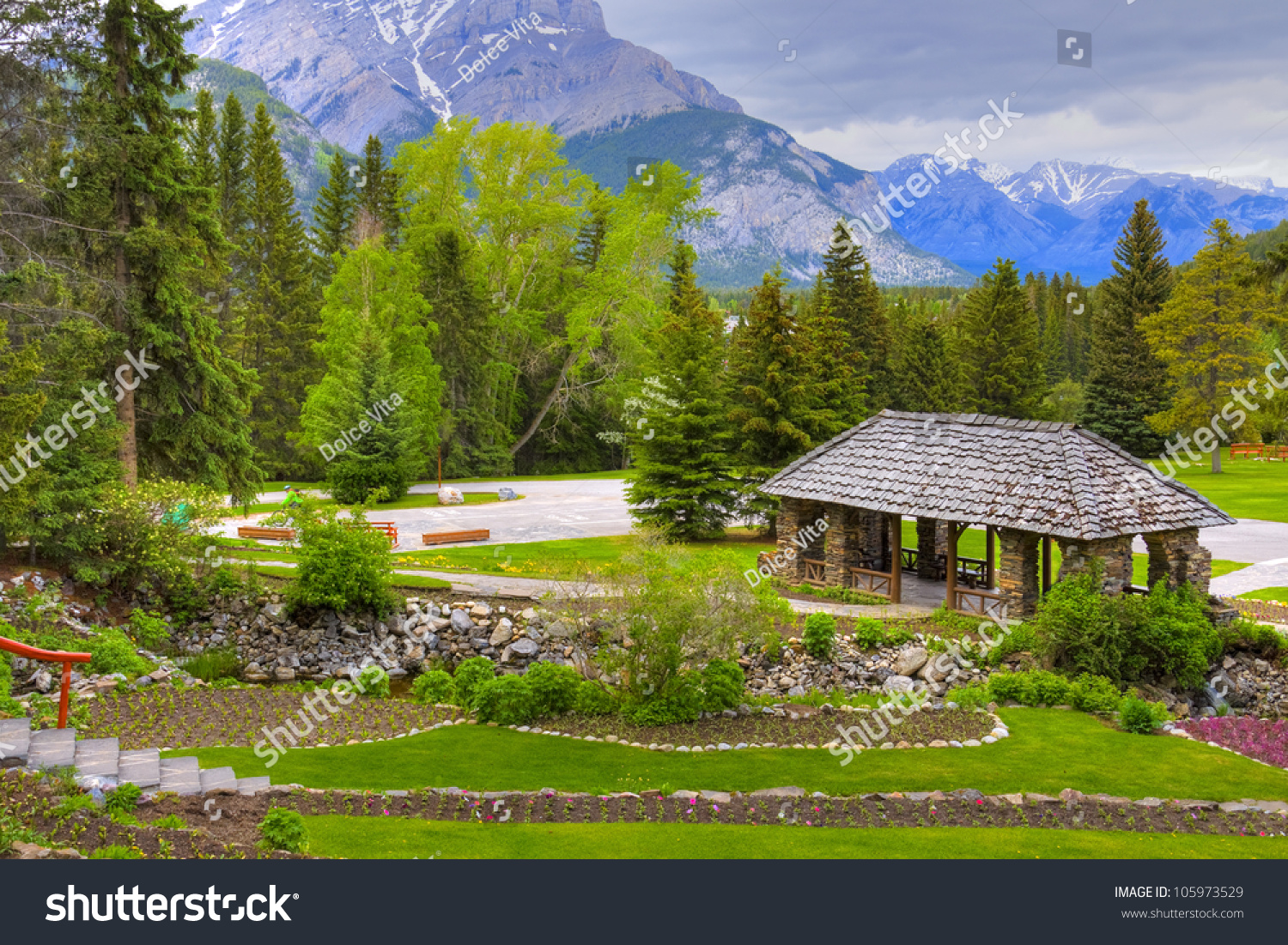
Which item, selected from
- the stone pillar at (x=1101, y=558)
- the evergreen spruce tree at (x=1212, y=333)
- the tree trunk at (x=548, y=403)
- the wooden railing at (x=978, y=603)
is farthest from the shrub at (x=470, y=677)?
the evergreen spruce tree at (x=1212, y=333)

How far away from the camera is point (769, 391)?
30078 millimetres

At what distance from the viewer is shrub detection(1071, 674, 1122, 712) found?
15812 millimetres

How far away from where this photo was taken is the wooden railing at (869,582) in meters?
22.9

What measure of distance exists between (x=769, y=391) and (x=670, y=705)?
16.6 meters

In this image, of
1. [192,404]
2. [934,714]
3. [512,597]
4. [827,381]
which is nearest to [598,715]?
[934,714]

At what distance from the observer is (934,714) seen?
15391mm

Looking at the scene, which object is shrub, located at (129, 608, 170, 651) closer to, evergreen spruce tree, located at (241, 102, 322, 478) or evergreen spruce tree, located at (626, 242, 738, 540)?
evergreen spruce tree, located at (626, 242, 738, 540)

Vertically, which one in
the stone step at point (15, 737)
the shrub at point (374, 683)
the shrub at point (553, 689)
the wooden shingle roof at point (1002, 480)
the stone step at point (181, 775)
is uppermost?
the wooden shingle roof at point (1002, 480)

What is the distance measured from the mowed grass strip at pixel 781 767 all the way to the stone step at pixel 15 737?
5.82 feet

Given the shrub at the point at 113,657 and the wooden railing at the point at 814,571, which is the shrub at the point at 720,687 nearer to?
the wooden railing at the point at 814,571

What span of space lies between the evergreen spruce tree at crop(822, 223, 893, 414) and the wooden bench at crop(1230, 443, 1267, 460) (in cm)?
2086

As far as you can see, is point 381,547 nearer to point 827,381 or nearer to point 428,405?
point 827,381

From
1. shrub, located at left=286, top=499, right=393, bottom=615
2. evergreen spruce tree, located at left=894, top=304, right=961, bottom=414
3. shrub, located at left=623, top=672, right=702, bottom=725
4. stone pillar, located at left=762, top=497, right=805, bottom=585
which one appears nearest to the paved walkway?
shrub, located at left=286, top=499, right=393, bottom=615

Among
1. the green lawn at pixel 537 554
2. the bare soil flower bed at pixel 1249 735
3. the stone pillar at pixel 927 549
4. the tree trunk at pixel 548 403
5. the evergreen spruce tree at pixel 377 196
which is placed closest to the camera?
the bare soil flower bed at pixel 1249 735
